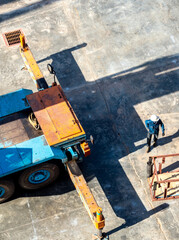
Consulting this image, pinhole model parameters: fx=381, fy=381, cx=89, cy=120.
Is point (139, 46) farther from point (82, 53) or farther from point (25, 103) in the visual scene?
point (25, 103)

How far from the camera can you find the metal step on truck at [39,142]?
909 cm

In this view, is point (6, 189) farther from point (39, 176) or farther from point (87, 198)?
point (87, 198)

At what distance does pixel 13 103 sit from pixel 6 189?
2288 mm

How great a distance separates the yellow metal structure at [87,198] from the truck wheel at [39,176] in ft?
1.55

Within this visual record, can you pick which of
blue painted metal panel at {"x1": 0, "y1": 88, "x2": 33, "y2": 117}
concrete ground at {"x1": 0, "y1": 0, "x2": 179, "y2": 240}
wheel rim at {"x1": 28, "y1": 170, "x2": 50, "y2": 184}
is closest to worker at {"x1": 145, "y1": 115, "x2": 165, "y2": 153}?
concrete ground at {"x1": 0, "y1": 0, "x2": 179, "y2": 240}

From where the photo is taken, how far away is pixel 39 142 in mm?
9375

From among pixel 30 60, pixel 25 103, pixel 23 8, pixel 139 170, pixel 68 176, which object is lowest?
pixel 139 170

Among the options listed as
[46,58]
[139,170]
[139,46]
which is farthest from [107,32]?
[139,170]

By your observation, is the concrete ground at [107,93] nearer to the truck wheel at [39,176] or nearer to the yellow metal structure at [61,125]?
the truck wheel at [39,176]

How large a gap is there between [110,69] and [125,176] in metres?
4.33

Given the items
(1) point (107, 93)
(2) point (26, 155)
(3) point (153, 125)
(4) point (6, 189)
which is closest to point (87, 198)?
(2) point (26, 155)

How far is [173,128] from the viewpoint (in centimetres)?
1148

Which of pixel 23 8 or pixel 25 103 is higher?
pixel 23 8

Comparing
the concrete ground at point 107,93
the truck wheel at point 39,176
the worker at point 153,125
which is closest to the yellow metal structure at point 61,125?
the truck wheel at point 39,176
